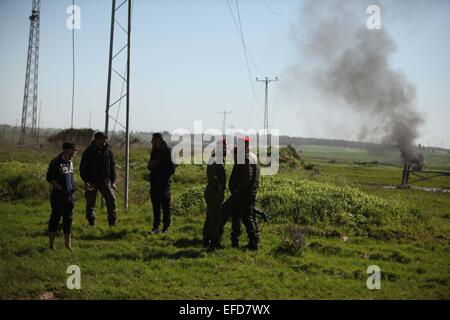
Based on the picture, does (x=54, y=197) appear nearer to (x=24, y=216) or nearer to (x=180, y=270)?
(x=180, y=270)

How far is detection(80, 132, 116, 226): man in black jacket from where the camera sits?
10.9 m

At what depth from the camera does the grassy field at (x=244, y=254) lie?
720 cm

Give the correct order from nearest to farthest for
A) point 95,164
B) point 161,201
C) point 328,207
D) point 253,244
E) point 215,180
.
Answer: point 253,244 → point 215,180 → point 161,201 → point 95,164 → point 328,207

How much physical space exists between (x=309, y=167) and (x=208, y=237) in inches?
995

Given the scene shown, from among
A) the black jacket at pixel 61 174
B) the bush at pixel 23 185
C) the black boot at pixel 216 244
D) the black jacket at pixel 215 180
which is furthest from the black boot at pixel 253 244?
the bush at pixel 23 185

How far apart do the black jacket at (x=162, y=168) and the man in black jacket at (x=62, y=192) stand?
2.24 metres

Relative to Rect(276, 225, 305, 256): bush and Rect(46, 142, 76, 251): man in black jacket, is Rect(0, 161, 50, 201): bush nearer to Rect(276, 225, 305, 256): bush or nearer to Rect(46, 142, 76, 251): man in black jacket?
Rect(46, 142, 76, 251): man in black jacket

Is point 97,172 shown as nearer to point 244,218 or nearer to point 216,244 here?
point 216,244

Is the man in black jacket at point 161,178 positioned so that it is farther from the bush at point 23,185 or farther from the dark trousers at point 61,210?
the bush at point 23,185

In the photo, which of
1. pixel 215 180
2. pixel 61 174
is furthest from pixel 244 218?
pixel 61 174

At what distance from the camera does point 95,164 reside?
1090 centimetres

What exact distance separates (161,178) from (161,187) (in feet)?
0.73

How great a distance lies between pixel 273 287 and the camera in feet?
24.2
